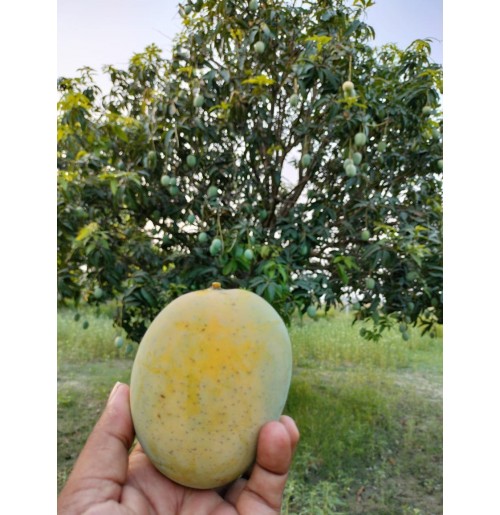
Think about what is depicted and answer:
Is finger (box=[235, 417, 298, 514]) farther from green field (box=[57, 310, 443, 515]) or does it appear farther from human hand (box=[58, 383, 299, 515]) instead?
green field (box=[57, 310, 443, 515])

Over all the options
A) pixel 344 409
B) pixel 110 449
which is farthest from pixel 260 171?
pixel 110 449

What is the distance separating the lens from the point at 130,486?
0.74 meters

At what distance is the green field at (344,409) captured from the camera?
1807mm

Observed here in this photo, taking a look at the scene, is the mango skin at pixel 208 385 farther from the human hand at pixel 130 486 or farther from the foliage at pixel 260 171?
the foliage at pixel 260 171

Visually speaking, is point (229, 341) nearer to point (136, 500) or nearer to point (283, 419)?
point (283, 419)

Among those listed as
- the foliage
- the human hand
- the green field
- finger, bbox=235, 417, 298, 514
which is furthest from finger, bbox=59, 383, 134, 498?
the green field

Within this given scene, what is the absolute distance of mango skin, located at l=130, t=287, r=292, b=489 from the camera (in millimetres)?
598

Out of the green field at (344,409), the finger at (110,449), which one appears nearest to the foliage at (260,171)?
the green field at (344,409)

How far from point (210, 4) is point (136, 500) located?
1.62 meters

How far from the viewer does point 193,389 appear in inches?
23.5

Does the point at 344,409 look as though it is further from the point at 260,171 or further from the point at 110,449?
the point at 110,449

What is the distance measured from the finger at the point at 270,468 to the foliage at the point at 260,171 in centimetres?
73

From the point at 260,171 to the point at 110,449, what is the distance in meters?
1.34

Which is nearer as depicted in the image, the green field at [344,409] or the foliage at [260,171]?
the foliage at [260,171]
